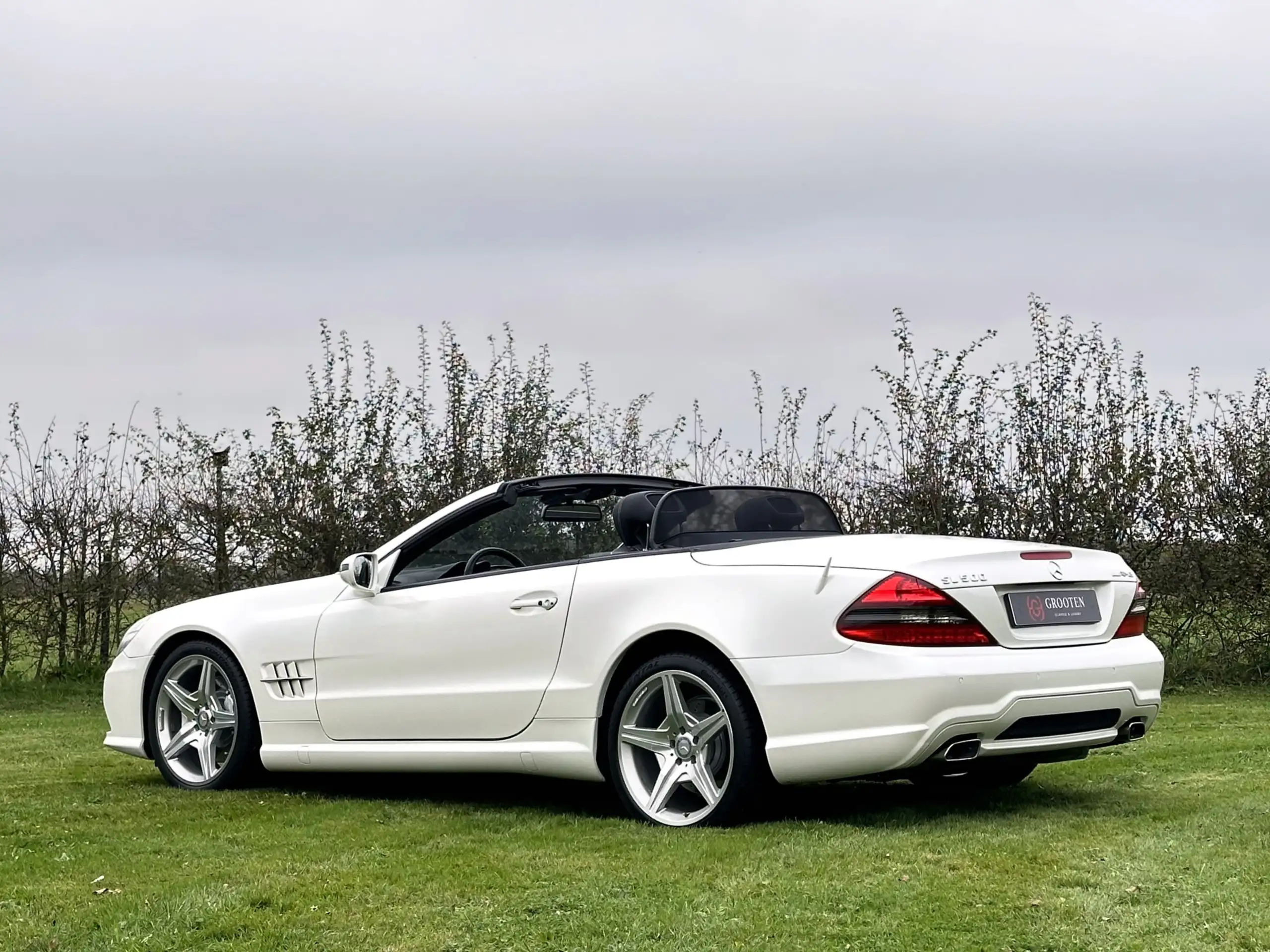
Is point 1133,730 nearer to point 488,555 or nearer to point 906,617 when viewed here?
point 906,617

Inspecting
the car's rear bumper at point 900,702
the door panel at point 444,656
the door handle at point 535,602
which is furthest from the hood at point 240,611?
the car's rear bumper at point 900,702

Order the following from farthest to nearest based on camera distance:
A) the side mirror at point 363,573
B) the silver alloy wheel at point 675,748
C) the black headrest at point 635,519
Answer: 1. the side mirror at point 363,573
2. the black headrest at point 635,519
3. the silver alloy wheel at point 675,748

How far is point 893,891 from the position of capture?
4668 mm

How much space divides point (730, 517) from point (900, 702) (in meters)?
1.45

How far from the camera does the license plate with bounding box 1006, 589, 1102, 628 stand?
5922 millimetres

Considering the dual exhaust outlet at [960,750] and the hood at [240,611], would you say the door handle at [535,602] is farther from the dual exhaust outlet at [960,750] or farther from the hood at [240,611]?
the dual exhaust outlet at [960,750]

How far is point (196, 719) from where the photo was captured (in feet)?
26.2

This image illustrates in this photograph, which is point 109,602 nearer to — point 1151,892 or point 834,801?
point 834,801

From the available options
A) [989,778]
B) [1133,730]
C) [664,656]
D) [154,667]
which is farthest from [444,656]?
[1133,730]

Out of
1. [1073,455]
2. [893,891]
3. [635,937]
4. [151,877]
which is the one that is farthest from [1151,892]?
[1073,455]

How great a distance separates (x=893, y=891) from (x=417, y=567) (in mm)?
3456

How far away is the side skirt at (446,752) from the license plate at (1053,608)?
1.75 metres

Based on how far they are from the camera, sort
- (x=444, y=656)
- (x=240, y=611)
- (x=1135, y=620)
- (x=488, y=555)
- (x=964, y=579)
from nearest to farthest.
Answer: (x=964, y=579), (x=1135, y=620), (x=444, y=656), (x=488, y=555), (x=240, y=611)

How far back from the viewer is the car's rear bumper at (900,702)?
18.5 feet
